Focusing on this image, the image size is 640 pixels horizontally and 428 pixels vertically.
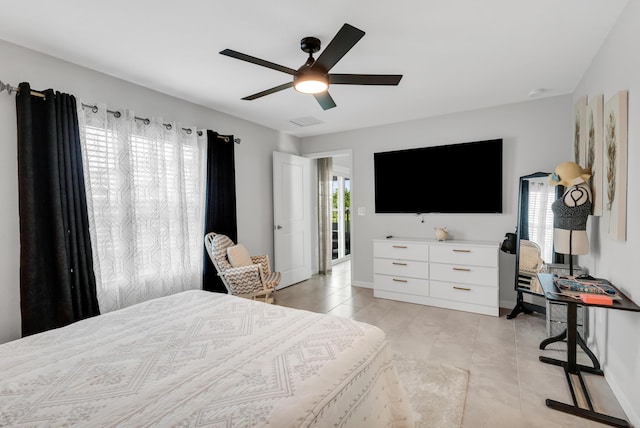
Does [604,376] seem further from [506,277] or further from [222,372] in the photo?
[222,372]

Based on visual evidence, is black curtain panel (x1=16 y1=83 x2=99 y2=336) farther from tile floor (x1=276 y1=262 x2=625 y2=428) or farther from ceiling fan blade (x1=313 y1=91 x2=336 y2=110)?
tile floor (x1=276 y1=262 x2=625 y2=428)

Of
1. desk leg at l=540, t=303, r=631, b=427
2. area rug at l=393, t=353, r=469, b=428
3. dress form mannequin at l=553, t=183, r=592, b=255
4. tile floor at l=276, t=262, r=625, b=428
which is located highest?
dress form mannequin at l=553, t=183, r=592, b=255

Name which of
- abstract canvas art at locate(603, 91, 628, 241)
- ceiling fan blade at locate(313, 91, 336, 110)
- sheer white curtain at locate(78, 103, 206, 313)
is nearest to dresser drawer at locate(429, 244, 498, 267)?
abstract canvas art at locate(603, 91, 628, 241)

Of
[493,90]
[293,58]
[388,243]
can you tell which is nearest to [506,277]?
[388,243]

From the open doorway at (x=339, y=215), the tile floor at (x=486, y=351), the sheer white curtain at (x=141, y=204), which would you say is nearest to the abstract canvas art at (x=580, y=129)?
the tile floor at (x=486, y=351)

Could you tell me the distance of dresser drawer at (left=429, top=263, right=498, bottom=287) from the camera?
3.53 meters

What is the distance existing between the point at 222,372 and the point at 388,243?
10.7ft

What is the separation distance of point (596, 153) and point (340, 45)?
2.10 metres

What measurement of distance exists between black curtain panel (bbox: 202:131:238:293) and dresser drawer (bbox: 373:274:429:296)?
2.02 meters

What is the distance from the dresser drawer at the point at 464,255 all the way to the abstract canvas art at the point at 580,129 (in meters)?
1.21

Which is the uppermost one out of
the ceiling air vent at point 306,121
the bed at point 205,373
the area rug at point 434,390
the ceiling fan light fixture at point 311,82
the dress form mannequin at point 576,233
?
the ceiling air vent at point 306,121

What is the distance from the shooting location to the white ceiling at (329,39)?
1.89 meters

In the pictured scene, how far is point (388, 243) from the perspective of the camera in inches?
165

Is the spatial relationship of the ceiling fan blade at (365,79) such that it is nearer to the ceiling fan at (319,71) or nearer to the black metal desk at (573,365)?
the ceiling fan at (319,71)
